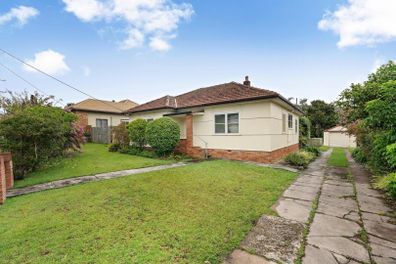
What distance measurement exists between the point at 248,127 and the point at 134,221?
8386mm

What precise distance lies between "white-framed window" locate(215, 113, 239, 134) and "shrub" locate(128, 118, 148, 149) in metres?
4.99

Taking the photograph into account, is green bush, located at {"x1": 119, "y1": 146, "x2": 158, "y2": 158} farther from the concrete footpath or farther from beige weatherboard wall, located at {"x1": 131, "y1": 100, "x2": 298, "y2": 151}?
the concrete footpath

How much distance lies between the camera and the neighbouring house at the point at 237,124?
33.7ft


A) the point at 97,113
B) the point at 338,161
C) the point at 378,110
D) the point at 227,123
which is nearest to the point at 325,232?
the point at 378,110

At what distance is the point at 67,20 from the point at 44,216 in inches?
454

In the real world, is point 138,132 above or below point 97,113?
below

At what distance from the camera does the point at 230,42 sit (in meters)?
12.8

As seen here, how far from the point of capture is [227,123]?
455 inches

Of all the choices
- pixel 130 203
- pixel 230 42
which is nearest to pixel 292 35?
pixel 230 42

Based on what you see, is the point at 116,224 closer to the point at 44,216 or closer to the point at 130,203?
the point at 130,203

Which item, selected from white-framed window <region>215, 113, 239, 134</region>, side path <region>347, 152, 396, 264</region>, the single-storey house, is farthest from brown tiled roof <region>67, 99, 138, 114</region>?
side path <region>347, 152, 396, 264</region>

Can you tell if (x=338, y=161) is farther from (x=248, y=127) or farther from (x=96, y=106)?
(x=96, y=106)

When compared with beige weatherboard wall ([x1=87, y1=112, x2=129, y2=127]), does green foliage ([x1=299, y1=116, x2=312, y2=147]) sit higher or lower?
lower

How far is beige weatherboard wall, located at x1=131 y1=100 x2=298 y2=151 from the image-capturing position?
10242mm
